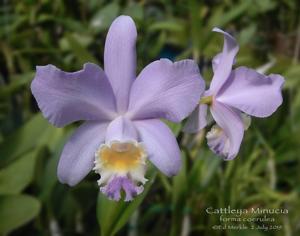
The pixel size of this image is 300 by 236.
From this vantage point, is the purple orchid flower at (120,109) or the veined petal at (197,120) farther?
the veined petal at (197,120)

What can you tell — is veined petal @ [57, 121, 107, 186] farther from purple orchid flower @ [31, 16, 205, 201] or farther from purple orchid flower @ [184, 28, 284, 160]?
purple orchid flower @ [184, 28, 284, 160]

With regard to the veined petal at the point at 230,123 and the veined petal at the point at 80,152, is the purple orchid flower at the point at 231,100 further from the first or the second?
the veined petal at the point at 80,152

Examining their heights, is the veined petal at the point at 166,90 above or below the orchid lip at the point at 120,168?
above

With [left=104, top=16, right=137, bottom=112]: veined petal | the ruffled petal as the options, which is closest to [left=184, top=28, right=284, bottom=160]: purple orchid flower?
the ruffled petal

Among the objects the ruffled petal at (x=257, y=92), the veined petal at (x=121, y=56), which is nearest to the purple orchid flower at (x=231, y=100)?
the ruffled petal at (x=257, y=92)

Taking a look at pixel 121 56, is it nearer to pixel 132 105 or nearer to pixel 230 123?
pixel 132 105

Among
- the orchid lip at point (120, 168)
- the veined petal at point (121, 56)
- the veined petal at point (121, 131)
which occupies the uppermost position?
the veined petal at point (121, 56)
